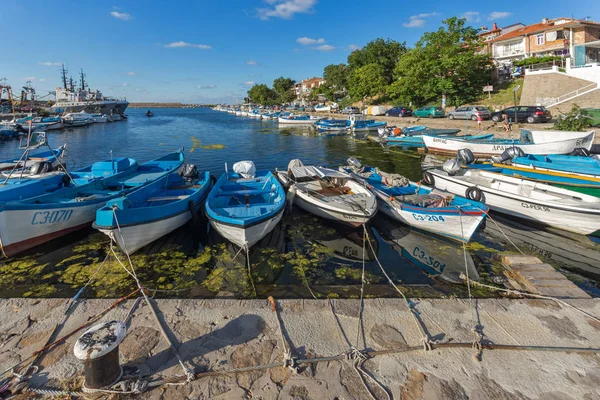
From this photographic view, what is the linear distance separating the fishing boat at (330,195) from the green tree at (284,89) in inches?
3744

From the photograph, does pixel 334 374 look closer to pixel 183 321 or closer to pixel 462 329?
pixel 462 329

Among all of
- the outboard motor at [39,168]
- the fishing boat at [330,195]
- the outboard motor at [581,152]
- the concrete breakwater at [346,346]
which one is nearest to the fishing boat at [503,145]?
the outboard motor at [581,152]

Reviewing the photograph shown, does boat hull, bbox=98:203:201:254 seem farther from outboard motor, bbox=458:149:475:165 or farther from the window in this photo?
the window

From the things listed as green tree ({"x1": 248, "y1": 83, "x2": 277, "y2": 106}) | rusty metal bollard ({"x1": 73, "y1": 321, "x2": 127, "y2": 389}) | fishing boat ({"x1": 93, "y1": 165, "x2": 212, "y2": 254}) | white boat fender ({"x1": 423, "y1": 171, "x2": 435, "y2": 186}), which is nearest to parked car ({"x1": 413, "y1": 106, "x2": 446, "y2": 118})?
white boat fender ({"x1": 423, "y1": 171, "x2": 435, "y2": 186})

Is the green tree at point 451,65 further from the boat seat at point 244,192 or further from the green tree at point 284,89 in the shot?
the green tree at point 284,89

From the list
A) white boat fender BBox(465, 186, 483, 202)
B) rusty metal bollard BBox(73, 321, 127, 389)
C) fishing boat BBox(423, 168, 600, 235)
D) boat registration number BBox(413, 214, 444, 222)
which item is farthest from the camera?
white boat fender BBox(465, 186, 483, 202)

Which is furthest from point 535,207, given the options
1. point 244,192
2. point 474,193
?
point 244,192

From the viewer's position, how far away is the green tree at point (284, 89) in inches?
4081

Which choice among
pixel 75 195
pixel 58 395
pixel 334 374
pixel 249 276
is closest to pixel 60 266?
pixel 75 195

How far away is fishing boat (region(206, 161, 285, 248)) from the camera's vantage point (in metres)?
8.10

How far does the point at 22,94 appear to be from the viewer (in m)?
73.6

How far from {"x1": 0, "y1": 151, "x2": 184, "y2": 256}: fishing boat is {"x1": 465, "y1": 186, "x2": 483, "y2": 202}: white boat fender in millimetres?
12340

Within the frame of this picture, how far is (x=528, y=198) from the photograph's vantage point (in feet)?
34.1

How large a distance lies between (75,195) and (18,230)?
8.06 ft
